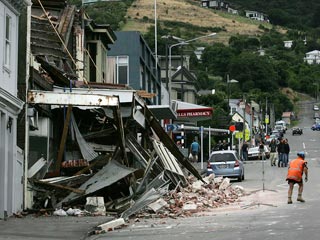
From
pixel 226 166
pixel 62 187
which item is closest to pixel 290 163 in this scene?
pixel 62 187

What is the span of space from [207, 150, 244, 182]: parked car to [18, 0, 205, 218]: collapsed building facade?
724 centimetres

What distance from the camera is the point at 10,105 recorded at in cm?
2230

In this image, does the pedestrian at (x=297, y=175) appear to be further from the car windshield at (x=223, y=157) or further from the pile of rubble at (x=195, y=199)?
the car windshield at (x=223, y=157)

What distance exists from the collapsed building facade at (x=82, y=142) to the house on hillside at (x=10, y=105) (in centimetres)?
58

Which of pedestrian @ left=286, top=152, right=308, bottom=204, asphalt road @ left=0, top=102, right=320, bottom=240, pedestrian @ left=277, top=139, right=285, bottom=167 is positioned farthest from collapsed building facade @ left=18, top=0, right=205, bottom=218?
pedestrian @ left=277, top=139, right=285, bottom=167

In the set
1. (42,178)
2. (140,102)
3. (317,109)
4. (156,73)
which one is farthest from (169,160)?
(317,109)

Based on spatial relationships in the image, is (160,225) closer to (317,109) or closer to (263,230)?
(263,230)

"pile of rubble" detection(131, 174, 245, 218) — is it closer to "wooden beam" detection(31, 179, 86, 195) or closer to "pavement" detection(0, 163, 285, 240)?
"pavement" detection(0, 163, 285, 240)

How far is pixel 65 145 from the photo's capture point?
26.7m

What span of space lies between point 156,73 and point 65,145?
3545cm

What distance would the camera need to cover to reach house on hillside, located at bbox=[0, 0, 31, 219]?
21.8 m

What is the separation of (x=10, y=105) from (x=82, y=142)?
449cm

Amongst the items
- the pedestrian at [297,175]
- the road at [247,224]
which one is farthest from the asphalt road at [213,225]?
the pedestrian at [297,175]

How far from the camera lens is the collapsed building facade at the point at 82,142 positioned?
24078mm
